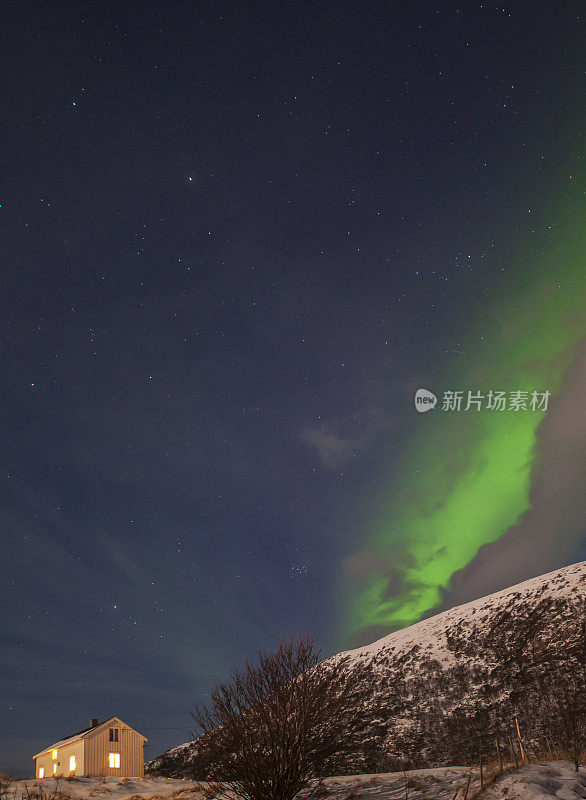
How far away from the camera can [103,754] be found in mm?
44156

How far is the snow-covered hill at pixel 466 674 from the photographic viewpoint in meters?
38.6

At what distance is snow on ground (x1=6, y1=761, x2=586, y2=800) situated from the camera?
13.7 meters

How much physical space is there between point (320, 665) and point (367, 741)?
29750mm

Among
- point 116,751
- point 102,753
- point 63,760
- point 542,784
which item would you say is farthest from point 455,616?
point 542,784

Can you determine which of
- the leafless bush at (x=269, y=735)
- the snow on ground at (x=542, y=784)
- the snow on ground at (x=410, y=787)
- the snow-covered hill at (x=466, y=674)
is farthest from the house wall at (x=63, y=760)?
the snow on ground at (x=542, y=784)

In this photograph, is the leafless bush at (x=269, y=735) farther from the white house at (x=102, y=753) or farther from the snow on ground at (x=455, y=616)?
the snow on ground at (x=455, y=616)

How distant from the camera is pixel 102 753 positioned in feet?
145

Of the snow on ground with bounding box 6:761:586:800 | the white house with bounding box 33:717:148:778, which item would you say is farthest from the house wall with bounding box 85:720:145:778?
the snow on ground with bounding box 6:761:586:800

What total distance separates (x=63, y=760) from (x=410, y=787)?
40809mm

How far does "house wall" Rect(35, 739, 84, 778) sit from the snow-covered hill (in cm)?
793

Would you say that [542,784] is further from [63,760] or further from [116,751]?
[63,760]

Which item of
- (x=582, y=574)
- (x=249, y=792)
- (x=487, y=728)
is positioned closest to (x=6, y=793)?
(x=249, y=792)

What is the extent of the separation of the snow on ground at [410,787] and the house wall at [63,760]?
15027 millimetres

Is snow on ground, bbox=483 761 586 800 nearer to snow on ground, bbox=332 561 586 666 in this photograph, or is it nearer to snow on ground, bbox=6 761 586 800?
snow on ground, bbox=6 761 586 800
